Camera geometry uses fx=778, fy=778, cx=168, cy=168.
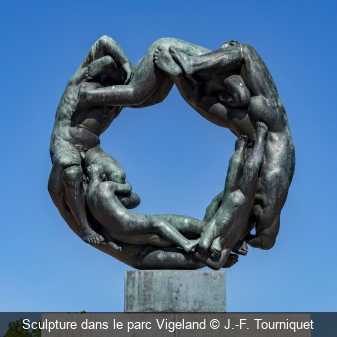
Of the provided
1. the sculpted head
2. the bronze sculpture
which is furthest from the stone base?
the sculpted head

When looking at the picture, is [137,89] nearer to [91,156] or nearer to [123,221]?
[91,156]

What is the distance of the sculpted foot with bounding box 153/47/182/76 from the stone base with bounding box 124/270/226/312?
2.27 metres

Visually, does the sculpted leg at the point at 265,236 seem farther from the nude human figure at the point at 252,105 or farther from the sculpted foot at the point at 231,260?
the sculpted foot at the point at 231,260

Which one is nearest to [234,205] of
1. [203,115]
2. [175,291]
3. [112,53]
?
[175,291]

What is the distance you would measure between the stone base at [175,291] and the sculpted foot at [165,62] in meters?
2.27

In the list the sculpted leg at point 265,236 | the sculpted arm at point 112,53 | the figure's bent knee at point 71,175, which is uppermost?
the sculpted arm at point 112,53

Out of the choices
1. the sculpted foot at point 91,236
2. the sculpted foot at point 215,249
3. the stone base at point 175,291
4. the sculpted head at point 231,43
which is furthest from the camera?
the sculpted head at point 231,43

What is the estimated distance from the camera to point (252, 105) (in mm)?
8812

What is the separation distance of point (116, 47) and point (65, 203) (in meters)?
1.94

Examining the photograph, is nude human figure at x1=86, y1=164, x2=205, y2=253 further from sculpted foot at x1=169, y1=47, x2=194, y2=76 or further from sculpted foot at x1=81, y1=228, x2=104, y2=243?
sculpted foot at x1=169, y1=47, x2=194, y2=76

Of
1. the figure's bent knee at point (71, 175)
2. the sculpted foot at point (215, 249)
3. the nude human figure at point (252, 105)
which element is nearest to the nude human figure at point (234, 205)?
the sculpted foot at point (215, 249)

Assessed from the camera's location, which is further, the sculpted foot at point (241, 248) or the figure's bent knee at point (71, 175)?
the sculpted foot at point (241, 248)

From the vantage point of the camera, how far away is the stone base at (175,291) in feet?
27.8

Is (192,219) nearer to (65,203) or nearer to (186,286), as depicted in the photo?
(186,286)
